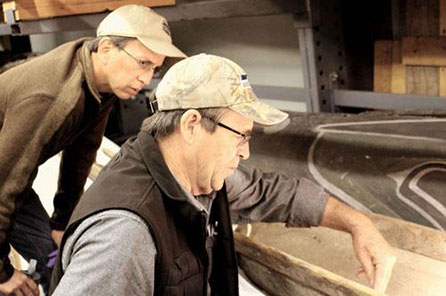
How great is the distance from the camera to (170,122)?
94 centimetres

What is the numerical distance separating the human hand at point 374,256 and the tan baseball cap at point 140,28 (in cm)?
73

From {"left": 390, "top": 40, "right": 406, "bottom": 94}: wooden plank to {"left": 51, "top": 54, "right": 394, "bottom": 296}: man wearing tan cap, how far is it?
103cm

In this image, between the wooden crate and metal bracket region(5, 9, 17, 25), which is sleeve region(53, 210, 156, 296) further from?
metal bracket region(5, 9, 17, 25)

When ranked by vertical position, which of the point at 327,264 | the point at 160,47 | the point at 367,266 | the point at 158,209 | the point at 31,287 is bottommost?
the point at 327,264

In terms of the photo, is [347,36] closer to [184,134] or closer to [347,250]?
[347,250]

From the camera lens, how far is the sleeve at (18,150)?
1.30 metres

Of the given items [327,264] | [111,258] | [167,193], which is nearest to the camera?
[111,258]

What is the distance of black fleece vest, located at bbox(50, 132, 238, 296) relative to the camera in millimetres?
858

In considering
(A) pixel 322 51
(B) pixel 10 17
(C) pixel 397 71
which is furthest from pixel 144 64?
(B) pixel 10 17

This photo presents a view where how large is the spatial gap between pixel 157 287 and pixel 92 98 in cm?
78

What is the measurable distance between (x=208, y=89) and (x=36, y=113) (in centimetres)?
61

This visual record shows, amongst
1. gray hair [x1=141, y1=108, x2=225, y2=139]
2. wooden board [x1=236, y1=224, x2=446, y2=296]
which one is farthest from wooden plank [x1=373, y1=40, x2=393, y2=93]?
gray hair [x1=141, y1=108, x2=225, y2=139]

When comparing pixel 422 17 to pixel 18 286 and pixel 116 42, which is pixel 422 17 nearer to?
pixel 116 42

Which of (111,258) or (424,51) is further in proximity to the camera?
(424,51)
